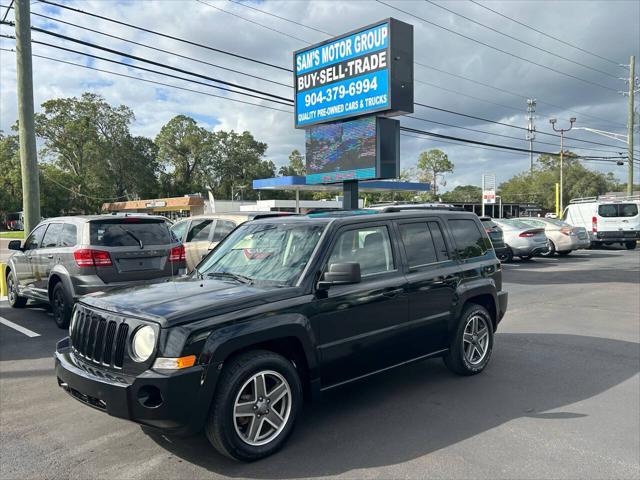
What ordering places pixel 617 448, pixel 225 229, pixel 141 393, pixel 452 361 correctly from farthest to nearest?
pixel 225 229
pixel 452 361
pixel 617 448
pixel 141 393

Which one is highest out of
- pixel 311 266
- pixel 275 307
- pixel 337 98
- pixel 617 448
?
pixel 337 98

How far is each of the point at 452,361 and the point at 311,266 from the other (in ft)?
6.96

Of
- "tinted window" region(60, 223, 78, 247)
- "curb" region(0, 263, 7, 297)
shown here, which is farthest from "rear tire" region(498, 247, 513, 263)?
"curb" region(0, 263, 7, 297)

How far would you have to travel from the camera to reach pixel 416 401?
4.74 meters

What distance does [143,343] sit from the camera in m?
3.41

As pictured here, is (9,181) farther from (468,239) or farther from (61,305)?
(468,239)

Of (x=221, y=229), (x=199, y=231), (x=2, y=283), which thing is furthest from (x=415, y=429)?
(x=2, y=283)

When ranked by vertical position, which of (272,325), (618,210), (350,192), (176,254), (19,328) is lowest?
(19,328)

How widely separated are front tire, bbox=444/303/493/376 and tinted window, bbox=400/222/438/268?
2.54ft

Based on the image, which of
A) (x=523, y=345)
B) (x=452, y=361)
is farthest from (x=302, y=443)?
(x=523, y=345)

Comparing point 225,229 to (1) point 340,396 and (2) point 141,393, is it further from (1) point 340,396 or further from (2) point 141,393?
(2) point 141,393

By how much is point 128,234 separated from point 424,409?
5297 millimetres

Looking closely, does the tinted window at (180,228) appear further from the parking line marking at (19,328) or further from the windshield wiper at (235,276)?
the windshield wiper at (235,276)

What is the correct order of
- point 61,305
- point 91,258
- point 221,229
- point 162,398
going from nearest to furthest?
point 162,398 → point 91,258 → point 61,305 → point 221,229
